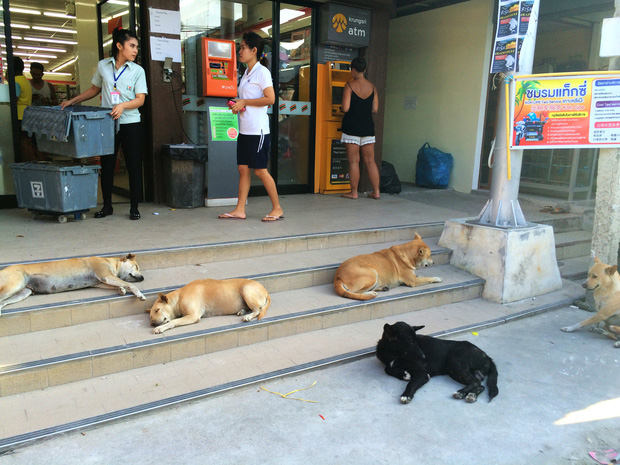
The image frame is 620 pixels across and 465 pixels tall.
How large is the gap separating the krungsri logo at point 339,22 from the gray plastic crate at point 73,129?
13.6ft

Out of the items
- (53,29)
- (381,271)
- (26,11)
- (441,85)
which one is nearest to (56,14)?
(26,11)

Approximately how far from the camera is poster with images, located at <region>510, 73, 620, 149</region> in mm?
4875

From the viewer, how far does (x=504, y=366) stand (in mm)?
3918

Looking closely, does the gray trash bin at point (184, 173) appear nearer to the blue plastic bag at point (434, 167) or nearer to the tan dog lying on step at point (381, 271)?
the tan dog lying on step at point (381, 271)

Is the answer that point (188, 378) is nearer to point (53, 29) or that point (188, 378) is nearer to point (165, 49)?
point (165, 49)

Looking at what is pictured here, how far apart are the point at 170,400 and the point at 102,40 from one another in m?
6.71

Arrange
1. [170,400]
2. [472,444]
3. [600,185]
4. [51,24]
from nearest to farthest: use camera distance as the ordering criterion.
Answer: [472,444] → [170,400] → [600,185] → [51,24]

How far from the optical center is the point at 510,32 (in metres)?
4.98

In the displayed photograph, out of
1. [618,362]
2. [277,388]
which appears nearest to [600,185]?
[618,362]

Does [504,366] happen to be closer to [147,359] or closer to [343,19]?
[147,359]

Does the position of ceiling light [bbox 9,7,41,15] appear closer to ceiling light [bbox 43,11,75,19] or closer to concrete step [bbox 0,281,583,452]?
ceiling light [bbox 43,11,75,19]

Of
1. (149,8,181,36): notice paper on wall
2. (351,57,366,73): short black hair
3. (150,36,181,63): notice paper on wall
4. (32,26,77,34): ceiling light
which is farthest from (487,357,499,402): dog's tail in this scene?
(32,26,77,34): ceiling light

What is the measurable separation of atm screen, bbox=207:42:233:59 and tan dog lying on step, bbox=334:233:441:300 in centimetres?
356

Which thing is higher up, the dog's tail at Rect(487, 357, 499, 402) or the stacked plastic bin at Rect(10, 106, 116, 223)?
the stacked plastic bin at Rect(10, 106, 116, 223)
